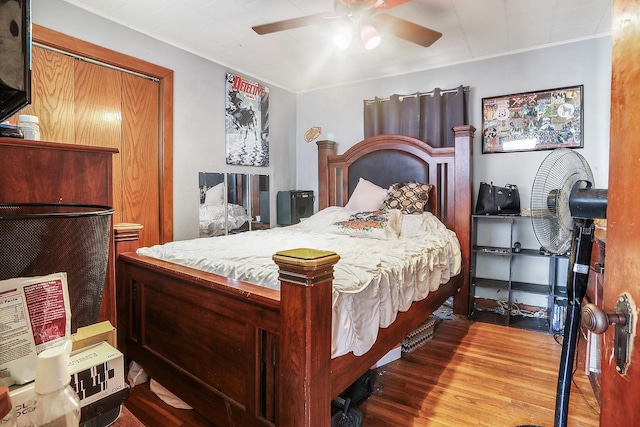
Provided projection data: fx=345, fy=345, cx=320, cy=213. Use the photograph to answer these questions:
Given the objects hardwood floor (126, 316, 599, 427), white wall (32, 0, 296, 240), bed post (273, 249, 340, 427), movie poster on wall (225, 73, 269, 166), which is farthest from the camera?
movie poster on wall (225, 73, 269, 166)

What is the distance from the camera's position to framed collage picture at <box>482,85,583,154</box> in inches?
119

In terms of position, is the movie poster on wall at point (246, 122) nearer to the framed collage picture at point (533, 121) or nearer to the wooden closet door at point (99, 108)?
the wooden closet door at point (99, 108)

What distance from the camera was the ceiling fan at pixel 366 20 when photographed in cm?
199

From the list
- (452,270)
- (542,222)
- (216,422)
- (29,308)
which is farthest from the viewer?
(452,270)

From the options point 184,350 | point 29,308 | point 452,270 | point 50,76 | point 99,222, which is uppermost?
point 50,76

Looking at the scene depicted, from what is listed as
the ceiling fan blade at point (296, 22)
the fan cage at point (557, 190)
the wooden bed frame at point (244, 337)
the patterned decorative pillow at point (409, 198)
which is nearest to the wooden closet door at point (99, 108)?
the wooden bed frame at point (244, 337)

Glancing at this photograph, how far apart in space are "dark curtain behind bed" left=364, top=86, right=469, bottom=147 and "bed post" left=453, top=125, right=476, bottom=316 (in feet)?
1.03

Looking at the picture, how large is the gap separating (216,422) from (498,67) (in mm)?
3666

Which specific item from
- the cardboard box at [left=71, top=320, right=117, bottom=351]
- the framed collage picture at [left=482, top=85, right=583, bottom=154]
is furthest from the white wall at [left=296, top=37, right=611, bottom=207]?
the cardboard box at [left=71, top=320, right=117, bottom=351]

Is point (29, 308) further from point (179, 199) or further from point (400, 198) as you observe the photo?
point (400, 198)

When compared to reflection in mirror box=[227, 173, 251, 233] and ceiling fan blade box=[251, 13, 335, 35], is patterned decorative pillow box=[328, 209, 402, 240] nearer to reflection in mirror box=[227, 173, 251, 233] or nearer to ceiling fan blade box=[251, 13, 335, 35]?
reflection in mirror box=[227, 173, 251, 233]

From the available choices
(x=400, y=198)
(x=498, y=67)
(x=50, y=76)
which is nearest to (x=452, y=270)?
(x=400, y=198)

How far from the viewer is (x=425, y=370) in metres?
2.29

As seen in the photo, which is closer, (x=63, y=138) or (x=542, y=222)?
(x=542, y=222)
